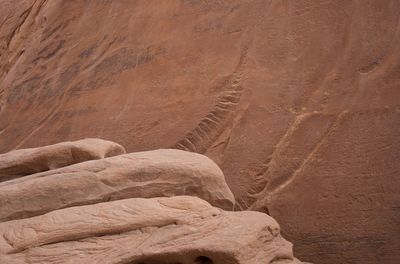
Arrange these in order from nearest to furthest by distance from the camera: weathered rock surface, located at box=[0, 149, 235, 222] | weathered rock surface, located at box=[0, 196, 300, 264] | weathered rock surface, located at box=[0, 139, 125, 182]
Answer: weathered rock surface, located at box=[0, 196, 300, 264] → weathered rock surface, located at box=[0, 149, 235, 222] → weathered rock surface, located at box=[0, 139, 125, 182]

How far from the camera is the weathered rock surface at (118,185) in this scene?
2.98 meters

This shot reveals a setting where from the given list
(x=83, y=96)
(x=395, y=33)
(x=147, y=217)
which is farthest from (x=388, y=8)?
(x=83, y=96)

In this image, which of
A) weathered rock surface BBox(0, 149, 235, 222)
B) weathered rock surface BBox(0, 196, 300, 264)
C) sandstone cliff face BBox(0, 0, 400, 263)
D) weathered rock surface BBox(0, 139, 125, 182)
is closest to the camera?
weathered rock surface BBox(0, 196, 300, 264)

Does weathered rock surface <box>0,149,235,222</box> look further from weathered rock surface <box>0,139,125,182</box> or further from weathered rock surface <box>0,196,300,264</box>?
weathered rock surface <box>0,139,125,182</box>

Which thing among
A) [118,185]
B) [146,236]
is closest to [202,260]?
[146,236]

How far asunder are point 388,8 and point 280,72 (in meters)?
0.71

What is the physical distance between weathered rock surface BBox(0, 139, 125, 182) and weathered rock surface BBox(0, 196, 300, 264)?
2.39 ft

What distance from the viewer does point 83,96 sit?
4.66 meters

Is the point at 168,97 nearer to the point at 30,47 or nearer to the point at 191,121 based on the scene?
the point at 191,121

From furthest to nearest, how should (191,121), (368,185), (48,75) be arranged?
1. (48,75)
2. (191,121)
3. (368,185)

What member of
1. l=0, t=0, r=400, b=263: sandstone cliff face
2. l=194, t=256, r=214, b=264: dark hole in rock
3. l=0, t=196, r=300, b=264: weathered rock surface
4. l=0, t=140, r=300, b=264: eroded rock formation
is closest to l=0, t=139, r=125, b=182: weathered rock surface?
l=0, t=140, r=300, b=264: eroded rock formation

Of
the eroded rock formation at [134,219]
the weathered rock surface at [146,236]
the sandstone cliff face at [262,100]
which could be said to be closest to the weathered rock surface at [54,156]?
the eroded rock formation at [134,219]

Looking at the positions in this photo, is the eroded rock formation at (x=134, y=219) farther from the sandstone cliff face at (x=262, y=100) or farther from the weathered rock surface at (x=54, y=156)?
the sandstone cliff face at (x=262, y=100)

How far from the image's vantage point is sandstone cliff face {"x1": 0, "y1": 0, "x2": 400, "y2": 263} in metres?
3.35
